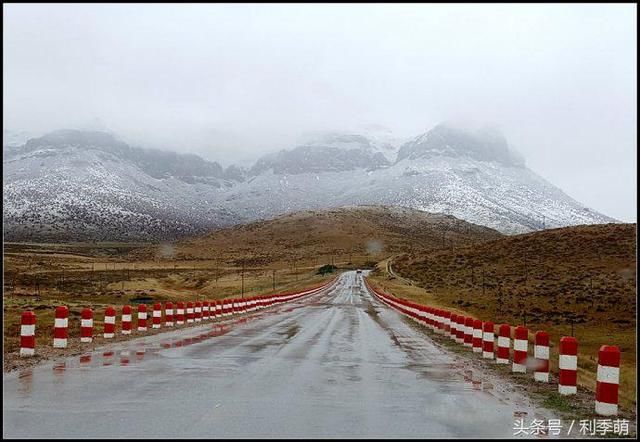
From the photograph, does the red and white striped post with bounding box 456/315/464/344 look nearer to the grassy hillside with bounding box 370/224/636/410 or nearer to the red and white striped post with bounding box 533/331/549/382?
the grassy hillside with bounding box 370/224/636/410

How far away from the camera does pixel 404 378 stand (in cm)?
1259

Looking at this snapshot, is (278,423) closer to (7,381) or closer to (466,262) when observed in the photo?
(7,381)

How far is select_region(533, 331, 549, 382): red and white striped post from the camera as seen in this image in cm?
1310

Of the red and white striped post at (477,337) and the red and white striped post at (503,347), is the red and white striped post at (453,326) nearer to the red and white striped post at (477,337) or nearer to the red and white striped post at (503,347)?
the red and white striped post at (477,337)

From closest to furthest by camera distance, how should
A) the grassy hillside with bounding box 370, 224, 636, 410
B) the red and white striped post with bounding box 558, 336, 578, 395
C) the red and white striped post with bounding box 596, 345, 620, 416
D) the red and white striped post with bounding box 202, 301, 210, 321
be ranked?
the red and white striped post with bounding box 596, 345, 620, 416
the red and white striped post with bounding box 558, 336, 578, 395
the red and white striped post with bounding box 202, 301, 210, 321
the grassy hillside with bounding box 370, 224, 636, 410

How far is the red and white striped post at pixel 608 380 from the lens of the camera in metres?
9.70

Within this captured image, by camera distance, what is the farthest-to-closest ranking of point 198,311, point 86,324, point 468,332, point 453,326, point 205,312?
point 205,312
point 198,311
point 453,326
point 468,332
point 86,324

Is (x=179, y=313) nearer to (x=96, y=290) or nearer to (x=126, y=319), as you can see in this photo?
(x=126, y=319)

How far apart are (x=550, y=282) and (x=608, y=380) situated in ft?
202

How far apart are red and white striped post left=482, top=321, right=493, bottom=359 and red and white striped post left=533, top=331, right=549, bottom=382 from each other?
383 centimetres

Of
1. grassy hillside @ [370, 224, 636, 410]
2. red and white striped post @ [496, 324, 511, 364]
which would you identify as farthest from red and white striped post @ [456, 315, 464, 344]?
red and white striped post @ [496, 324, 511, 364]

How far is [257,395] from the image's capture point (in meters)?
10.3

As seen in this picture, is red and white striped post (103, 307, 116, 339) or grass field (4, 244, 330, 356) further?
grass field (4, 244, 330, 356)

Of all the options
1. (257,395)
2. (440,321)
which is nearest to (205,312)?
(440,321)
